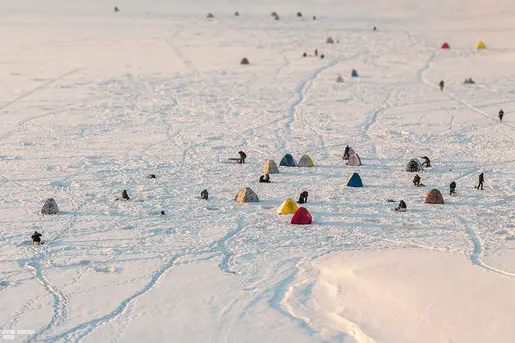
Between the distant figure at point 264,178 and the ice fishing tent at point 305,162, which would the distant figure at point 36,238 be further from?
the ice fishing tent at point 305,162

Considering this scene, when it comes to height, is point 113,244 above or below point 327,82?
below

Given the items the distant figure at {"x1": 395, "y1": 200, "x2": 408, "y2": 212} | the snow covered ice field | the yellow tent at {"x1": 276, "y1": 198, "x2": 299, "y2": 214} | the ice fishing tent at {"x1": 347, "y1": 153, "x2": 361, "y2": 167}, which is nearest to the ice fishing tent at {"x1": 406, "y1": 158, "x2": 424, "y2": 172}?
the snow covered ice field

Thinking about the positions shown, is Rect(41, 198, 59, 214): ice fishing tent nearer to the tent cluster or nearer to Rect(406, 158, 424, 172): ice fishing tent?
the tent cluster

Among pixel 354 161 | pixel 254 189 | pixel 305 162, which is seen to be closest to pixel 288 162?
pixel 305 162

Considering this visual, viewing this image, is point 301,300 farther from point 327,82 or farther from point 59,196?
point 327,82

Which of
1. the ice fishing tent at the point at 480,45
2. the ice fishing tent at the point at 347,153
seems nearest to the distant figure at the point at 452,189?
the ice fishing tent at the point at 347,153

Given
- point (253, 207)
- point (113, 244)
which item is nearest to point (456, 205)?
point (253, 207)

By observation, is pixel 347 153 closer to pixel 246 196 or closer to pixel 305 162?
pixel 305 162
